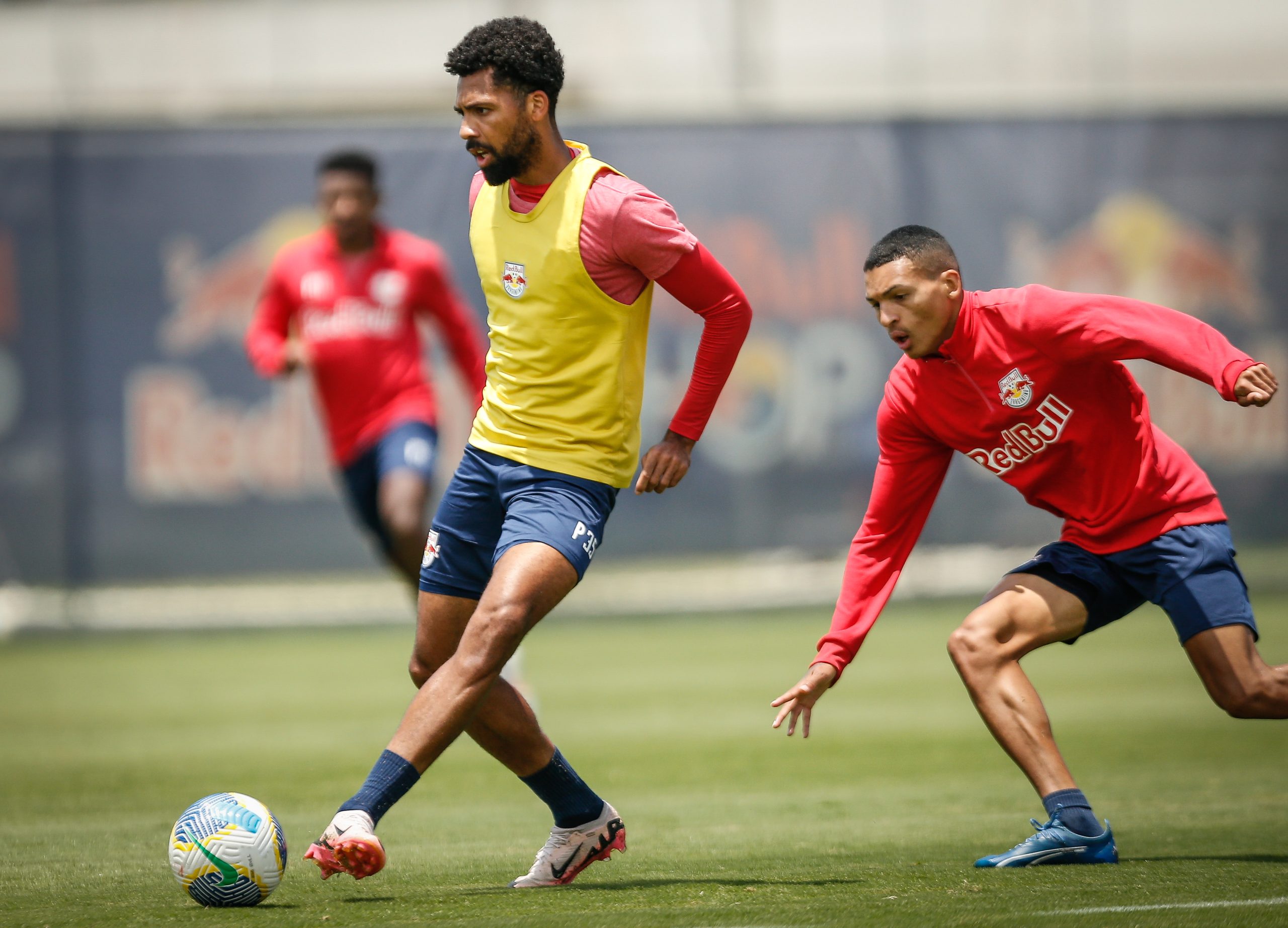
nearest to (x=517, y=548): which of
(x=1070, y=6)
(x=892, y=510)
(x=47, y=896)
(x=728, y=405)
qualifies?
(x=892, y=510)

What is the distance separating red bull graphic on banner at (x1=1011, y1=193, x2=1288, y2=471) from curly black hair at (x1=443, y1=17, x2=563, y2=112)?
10.1 metres

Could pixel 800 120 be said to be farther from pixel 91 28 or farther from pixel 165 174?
pixel 91 28

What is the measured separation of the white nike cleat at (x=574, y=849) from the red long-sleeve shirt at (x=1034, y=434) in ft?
2.95

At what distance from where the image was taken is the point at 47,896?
4680 millimetres

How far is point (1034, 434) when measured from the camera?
5227mm

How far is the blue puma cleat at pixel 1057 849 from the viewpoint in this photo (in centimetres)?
496

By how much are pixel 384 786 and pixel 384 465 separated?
4.53m

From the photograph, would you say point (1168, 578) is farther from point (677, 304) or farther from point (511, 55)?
point (677, 304)

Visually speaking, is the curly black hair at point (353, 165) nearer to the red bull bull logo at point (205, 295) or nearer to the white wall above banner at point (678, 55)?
the red bull bull logo at point (205, 295)

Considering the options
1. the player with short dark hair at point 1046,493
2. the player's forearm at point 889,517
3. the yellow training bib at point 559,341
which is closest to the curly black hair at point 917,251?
the player with short dark hair at point 1046,493

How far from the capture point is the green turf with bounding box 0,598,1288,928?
450 centimetres

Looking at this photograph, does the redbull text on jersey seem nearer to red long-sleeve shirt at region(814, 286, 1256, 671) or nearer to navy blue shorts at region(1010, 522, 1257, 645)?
red long-sleeve shirt at region(814, 286, 1256, 671)

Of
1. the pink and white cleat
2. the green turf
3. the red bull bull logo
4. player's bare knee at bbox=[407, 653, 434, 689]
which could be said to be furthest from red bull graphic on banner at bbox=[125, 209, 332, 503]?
the pink and white cleat

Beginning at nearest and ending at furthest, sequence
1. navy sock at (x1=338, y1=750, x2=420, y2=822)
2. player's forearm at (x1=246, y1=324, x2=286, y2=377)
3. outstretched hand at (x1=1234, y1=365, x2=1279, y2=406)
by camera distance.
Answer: navy sock at (x1=338, y1=750, x2=420, y2=822)
outstretched hand at (x1=1234, y1=365, x2=1279, y2=406)
player's forearm at (x1=246, y1=324, x2=286, y2=377)
